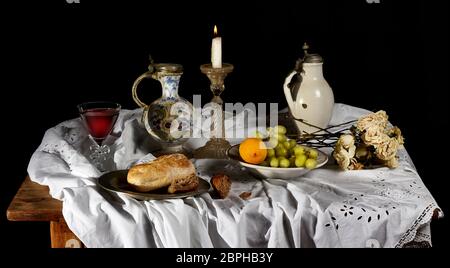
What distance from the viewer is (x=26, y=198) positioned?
8.83 ft

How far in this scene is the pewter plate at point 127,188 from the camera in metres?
2.58

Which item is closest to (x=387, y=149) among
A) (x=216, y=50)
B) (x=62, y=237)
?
(x=216, y=50)

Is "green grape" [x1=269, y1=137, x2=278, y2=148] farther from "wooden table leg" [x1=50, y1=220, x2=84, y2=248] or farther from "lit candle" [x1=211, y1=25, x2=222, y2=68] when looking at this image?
"wooden table leg" [x1=50, y1=220, x2=84, y2=248]

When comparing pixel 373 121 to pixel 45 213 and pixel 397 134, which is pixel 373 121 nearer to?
pixel 397 134

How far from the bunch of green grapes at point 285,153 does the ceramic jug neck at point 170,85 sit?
1.38 feet

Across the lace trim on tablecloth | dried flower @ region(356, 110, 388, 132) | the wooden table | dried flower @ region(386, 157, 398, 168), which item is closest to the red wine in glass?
the wooden table

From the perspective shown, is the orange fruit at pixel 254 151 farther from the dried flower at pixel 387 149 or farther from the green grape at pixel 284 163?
the dried flower at pixel 387 149

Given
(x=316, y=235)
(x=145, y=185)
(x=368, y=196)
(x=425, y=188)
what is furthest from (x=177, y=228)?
(x=425, y=188)

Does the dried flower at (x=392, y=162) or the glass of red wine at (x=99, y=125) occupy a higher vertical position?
the glass of red wine at (x=99, y=125)

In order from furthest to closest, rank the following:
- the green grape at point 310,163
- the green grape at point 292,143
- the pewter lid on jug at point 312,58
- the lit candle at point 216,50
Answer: the pewter lid on jug at point 312,58
the lit candle at point 216,50
the green grape at point 292,143
the green grape at point 310,163

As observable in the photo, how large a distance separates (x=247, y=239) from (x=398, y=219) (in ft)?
1.64

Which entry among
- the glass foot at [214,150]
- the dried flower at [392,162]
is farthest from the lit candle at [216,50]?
the dried flower at [392,162]

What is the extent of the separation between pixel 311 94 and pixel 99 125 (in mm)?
892

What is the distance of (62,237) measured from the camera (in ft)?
8.63
